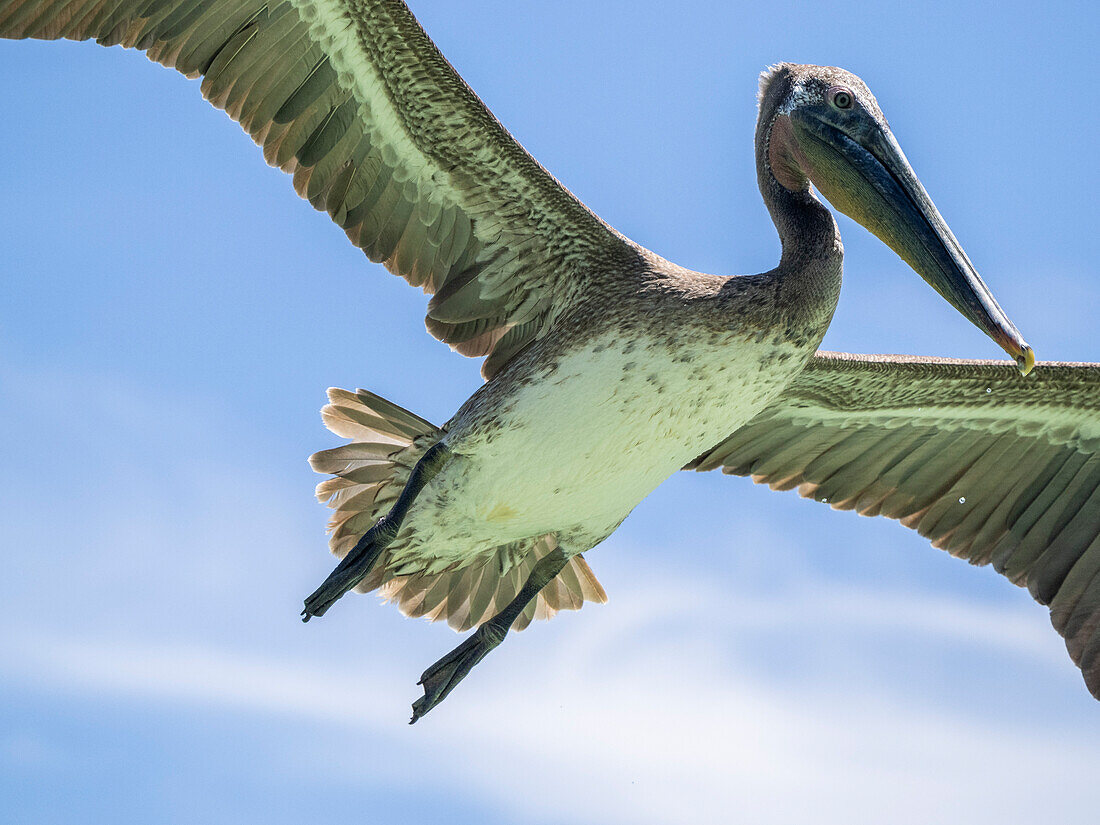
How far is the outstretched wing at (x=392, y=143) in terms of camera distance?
5996mm

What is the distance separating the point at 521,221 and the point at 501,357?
725mm

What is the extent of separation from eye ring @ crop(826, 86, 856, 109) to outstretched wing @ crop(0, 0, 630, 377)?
1.26m

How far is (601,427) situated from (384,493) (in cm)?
135

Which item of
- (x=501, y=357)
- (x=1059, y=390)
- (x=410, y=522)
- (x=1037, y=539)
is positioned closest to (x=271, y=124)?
(x=501, y=357)

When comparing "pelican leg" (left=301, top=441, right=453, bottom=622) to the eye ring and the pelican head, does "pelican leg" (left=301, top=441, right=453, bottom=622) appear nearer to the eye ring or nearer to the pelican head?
the pelican head

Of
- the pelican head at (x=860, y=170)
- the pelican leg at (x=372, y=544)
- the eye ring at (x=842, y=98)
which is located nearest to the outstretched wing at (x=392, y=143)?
the pelican leg at (x=372, y=544)

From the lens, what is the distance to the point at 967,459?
809 centimetres

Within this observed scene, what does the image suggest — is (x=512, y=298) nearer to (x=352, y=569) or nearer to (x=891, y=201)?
(x=352, y=569)

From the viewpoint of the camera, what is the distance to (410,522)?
257 inches

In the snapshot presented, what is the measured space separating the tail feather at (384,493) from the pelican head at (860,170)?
7.54ft

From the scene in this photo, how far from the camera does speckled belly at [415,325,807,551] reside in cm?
596

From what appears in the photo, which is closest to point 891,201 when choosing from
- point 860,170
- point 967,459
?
point 860,170

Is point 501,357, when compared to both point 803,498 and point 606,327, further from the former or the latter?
point 803,498

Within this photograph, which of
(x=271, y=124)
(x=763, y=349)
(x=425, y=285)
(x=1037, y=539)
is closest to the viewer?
(x=763, y=349)
